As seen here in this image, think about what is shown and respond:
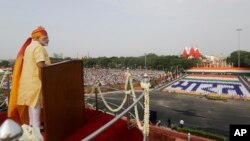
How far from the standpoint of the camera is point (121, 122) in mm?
4750

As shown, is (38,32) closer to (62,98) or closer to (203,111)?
(62,98)

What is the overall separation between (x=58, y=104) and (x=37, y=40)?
3.03 feet

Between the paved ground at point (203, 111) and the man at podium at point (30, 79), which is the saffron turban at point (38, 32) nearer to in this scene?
the man at podium at point (30, 79)

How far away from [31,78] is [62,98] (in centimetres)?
54

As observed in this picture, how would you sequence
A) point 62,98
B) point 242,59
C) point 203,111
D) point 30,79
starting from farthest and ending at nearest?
1. point 242,59
2. point 203,111
3. point 62,98
4. point 30,79

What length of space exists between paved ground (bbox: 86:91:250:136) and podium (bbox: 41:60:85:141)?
48.4 ft

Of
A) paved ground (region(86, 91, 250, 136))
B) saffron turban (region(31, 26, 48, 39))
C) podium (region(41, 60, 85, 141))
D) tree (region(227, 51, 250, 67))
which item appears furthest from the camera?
tree (region(227, 51, 250, 67))

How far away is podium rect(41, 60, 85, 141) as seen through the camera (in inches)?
126

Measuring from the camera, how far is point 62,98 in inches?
141

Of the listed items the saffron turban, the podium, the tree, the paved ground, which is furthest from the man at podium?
the tree

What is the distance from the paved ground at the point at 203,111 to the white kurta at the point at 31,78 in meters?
15.8

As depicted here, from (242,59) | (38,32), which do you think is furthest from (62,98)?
(242,59)

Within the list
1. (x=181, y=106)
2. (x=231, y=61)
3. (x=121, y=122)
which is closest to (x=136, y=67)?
(x=231, y=61)

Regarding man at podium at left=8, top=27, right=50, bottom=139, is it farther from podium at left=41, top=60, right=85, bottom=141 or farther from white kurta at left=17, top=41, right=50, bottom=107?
podium at left=41, top=60, right=85, bottom=141
